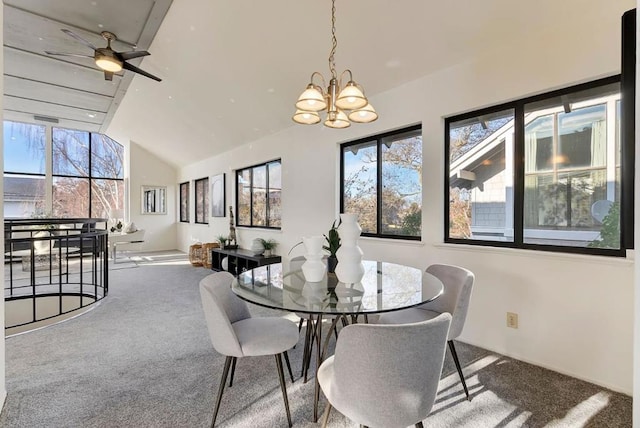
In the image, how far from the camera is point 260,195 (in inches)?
232

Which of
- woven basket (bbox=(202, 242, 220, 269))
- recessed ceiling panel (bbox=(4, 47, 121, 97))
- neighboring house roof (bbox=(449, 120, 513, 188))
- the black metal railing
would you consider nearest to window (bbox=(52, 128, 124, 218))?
the black metal railing

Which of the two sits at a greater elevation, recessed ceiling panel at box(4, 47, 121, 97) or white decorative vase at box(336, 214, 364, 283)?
recessed ceiling panel at box(4, 47, 121, 97)

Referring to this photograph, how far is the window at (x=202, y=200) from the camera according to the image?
7.83 m

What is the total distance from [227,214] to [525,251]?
574 cm

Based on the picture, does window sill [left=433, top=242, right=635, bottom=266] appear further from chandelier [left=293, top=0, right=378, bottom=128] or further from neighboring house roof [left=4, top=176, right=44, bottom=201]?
neighboring house roof [left=4, top=176, right=44, bottom=201]

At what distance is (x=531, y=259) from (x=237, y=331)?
2.27 meters

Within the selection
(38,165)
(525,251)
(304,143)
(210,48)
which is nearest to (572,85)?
(525,251)

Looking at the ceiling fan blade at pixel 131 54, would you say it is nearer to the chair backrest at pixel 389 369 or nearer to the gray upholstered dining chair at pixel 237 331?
the gray upholstered dining chair at pixel 237 331

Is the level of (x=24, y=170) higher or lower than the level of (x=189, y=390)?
higher

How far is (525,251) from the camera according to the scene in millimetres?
2455

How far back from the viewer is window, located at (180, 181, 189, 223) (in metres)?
8.84

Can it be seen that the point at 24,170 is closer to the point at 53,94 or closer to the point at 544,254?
the point at 53,94

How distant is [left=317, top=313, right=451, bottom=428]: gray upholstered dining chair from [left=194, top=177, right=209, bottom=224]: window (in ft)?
23.6

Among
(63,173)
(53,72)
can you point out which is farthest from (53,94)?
(63,173)
